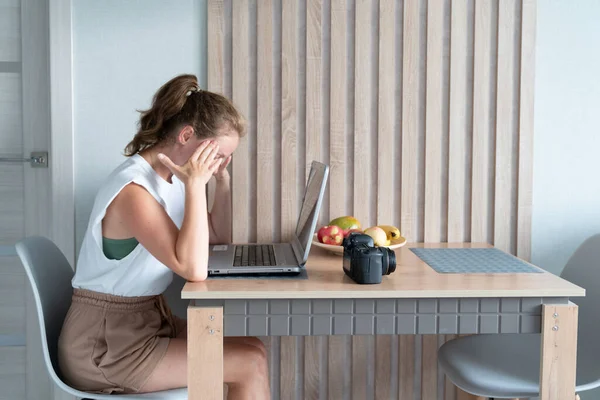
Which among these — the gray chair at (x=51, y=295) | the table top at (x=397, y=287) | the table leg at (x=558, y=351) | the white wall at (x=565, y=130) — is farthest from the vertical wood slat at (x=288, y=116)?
the table leg at (x=558, y=351)

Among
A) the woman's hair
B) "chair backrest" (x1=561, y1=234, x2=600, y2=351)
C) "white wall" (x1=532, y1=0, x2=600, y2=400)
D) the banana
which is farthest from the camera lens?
"white wall" (x1=532, y1=0, x2=600, y2=400)

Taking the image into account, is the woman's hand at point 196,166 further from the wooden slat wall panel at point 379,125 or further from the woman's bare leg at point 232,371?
the wooden slat wall panel at point 379,125

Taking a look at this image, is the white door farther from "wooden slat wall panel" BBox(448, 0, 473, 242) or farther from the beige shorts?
"wooden slat wall panel" BBox(448, 0, 473, 242)

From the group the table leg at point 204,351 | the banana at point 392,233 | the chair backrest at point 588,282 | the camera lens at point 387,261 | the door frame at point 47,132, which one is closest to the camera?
the table leg at point 204,351

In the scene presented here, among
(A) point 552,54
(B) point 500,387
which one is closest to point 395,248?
(B) point 500,387

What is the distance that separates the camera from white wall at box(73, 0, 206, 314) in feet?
7.81

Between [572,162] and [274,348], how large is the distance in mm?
1272

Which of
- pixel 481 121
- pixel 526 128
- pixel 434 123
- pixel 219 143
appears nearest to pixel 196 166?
pixel 219 143

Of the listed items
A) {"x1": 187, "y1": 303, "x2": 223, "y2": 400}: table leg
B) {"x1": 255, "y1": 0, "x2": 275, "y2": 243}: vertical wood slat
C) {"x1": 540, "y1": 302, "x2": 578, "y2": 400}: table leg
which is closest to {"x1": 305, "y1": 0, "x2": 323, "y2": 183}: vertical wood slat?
{"x1": 255, "y1": 0, "x2": 275, "y2": 243}: vertical wood slat

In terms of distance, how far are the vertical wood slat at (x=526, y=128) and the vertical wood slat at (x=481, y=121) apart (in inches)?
4.5

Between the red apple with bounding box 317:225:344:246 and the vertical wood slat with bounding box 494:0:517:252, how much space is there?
647mm

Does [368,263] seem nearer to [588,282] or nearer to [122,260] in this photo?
[122,260]

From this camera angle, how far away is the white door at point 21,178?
2.46m

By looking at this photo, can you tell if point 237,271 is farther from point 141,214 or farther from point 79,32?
point 79,32
